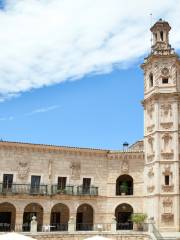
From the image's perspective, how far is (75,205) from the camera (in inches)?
1399

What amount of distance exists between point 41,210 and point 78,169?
5278mm

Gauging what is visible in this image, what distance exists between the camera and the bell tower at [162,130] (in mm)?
33812

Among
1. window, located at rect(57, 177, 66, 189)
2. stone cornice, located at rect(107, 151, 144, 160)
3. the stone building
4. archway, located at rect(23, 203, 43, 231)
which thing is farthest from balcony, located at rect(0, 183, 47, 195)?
stone cornice, located at rect(107, 151, 144, 160)

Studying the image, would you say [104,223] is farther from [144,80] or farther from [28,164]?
[144,80]

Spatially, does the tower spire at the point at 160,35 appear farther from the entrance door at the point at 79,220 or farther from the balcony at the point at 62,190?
the entrance door at the point at 79,220

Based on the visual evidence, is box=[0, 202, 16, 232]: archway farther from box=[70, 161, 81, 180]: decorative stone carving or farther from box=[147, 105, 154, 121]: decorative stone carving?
box=[147, 105, 154, 121]: decorative stone carving

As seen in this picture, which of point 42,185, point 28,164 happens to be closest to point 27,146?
point 28,164

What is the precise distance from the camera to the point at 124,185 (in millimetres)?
37312

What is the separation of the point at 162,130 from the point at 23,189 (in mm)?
13966

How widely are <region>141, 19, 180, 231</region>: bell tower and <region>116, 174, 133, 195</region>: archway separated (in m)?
2.12

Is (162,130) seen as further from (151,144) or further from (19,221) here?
(19,221)

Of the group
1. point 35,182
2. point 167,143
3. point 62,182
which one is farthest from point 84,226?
point 167,143

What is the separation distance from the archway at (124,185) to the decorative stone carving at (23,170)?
9.38m

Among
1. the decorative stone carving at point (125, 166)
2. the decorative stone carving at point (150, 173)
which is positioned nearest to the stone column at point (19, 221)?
the decorative stone carving at point (125, 166)
